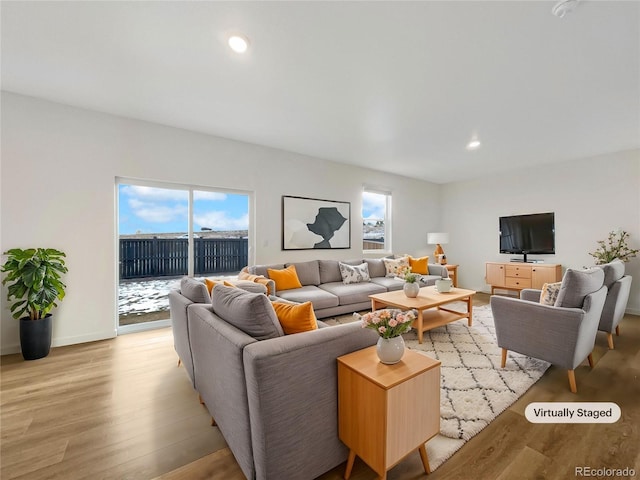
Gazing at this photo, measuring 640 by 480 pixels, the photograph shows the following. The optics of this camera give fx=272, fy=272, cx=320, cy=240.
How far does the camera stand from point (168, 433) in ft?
5.58

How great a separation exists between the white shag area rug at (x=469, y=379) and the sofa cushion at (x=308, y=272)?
1.69 m

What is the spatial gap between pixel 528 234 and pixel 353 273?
11.7ft

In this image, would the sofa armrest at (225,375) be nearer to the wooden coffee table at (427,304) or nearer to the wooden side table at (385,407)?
the wooden side table at (385,407)

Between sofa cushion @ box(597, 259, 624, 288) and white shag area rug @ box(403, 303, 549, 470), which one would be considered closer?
white shag area rug @ box(403, 303, 549, 470)

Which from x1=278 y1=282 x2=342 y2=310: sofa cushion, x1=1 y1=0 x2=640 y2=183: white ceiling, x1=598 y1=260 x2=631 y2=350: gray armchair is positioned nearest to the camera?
x1=1 y1=0 x2=640 y2=183: white ceiling

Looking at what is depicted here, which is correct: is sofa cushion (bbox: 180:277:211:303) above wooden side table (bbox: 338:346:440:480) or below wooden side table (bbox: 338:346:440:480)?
above

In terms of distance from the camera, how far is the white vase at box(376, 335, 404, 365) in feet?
4.32

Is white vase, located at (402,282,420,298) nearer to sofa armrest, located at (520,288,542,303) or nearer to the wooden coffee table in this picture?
the wooden coffee table

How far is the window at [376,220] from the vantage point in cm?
568

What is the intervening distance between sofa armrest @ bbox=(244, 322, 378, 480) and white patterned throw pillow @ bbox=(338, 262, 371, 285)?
122 inches

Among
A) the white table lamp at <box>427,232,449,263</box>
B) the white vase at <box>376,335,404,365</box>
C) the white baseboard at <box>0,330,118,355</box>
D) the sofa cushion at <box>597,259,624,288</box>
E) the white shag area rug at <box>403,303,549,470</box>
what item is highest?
the white table lamp at <box>427,232,449,263</box>

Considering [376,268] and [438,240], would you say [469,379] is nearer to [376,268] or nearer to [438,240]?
[376,268]

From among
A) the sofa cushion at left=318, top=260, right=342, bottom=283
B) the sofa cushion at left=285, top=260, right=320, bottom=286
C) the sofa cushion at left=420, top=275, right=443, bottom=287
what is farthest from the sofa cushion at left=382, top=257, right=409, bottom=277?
the sofa cushion at left=285, top=260, right=320, bottom=286

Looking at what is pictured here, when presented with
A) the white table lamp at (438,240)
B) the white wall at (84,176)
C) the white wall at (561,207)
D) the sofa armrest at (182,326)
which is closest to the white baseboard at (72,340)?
the white wall at (84,176)
